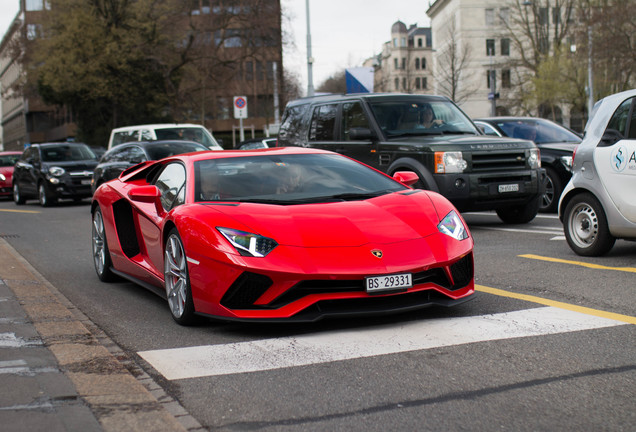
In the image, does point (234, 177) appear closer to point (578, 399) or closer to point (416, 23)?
point (578, 399)

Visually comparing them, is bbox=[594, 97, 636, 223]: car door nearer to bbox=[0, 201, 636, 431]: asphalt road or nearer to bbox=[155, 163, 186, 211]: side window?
bbox=[0, 201, 636, 431]: asphalt road

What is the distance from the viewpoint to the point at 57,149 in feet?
75.7

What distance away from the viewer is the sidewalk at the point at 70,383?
3623 millimetres

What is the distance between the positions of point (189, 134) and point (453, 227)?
1549 centimetres

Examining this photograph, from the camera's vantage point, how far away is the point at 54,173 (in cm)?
2164

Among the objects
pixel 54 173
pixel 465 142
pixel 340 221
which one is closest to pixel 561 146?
pixel 465 142

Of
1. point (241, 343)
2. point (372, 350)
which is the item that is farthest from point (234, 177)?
point (372, 350)

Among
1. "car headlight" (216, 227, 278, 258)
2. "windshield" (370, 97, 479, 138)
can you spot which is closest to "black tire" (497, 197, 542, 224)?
"windshield" (370, 97, 479, 138)

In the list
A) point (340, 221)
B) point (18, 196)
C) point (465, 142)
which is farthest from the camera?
point (18, 196)

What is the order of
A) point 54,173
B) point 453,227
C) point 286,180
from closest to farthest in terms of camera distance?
1. point 453,227
2. point 286,180
3. point 54,173

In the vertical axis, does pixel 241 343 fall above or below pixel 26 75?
below

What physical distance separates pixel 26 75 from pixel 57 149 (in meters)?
32.3

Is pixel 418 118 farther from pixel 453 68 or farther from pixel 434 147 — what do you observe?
pixel 453 68

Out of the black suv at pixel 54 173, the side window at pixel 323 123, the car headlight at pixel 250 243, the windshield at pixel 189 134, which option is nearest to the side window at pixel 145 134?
the windshield at pixel 189 134
